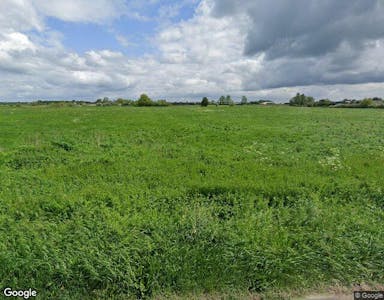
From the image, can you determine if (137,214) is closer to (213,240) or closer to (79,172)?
(213,240)

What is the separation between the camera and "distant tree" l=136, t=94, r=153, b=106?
323 feet

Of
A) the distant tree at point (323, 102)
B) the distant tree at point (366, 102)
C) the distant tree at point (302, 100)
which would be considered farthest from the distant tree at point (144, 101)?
the distant tree at point (366, 102)

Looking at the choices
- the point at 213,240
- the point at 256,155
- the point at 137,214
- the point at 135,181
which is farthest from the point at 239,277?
the point at 256,155

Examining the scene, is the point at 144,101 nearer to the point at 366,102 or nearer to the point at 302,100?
the point at 302,100

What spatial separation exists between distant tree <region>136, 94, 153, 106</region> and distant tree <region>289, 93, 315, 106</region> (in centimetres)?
6387

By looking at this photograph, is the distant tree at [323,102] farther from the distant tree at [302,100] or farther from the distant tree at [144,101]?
the distant tree at [144,101]

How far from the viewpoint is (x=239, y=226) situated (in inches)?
169

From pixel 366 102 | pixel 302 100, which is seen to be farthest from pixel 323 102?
pixel 366 102

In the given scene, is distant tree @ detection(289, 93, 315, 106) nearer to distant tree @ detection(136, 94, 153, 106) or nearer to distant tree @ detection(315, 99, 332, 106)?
distant tree @ detection(315, 99, 332, 106)

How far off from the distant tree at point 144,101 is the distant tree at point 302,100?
6387cm

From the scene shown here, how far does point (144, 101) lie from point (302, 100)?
2728 inches

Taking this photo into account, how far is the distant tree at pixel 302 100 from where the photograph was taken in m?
114

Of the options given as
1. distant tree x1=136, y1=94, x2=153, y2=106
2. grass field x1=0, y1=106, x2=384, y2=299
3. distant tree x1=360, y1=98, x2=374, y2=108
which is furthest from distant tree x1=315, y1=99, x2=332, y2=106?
grass field x1=0, y1=106, x2=384, y2=299

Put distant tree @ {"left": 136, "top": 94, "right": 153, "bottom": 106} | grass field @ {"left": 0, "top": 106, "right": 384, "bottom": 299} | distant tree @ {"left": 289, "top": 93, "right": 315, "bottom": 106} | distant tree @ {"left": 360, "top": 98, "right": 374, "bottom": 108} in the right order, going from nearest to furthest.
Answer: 1. grass field @ {"left": 0, "top": 106, "right": 384, "bottom": 299}
2. distant tree @ {"left": 360, "top": 98, "right": 374, "bottom": 108}
3. distant tree @ {"left": 136, "top": 94, "right": 153, "bottom": 106}
4. distant tree @ {"left": 289, "top": 93, "right": 315, "bottom": 106}
